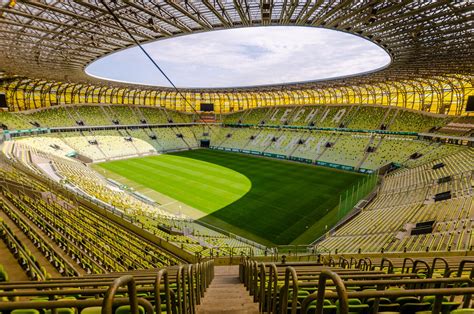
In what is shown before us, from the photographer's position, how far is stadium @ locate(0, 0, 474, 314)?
374cm

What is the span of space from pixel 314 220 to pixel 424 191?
9.52 metres

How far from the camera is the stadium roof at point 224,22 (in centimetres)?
1498

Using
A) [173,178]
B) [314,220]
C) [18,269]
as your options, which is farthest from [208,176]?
[18,269]

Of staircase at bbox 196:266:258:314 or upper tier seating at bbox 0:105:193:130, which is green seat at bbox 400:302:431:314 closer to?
staircase at bbox 196:266:258:314

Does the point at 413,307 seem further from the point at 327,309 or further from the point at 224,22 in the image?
the point at 224,22

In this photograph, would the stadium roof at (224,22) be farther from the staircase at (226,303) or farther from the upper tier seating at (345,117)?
the upper tier seating at (345,117)

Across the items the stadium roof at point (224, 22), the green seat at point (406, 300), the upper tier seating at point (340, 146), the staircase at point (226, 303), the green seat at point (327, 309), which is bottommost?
the staircase at point (226, 303)

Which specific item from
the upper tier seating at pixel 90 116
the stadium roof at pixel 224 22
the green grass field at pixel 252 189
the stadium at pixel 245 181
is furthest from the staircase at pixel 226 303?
the upper tier seating at pixel 90 116

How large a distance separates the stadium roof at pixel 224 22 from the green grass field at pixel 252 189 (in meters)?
14.9

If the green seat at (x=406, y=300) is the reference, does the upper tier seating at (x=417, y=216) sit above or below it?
below

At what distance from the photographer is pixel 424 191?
70.4 ft

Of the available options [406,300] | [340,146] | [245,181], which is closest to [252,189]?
[245,181]

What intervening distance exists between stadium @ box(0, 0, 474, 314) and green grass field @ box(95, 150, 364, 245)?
230mm

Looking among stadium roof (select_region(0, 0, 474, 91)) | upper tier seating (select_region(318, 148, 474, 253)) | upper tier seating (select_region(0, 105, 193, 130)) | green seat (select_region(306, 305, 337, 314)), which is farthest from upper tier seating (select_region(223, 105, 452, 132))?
green seat (select_region(306, 305, 337, 314))
